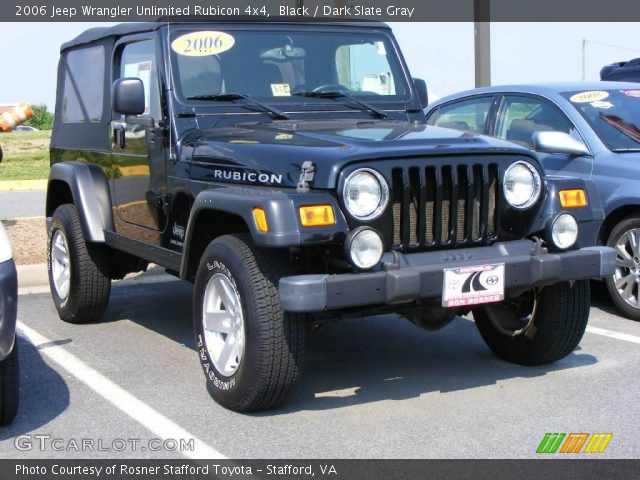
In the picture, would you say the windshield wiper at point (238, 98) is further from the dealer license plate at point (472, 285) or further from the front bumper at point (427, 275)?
the dealer license plate at point (472, 285)

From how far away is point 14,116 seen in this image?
9.95m

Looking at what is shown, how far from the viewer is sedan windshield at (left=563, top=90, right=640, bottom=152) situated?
6.62 meters

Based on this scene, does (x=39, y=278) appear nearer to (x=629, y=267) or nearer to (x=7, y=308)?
(x=7, y=308)

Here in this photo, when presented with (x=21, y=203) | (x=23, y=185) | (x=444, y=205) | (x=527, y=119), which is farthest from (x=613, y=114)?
(x=23, y=185)

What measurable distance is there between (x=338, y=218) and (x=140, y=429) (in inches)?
55.0

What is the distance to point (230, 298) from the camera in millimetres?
4465

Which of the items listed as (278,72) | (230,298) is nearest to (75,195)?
(278,72)

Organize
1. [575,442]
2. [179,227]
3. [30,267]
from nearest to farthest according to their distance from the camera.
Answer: [575,442] → [179,227] → [30,267]

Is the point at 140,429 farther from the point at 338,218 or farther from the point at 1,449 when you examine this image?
the point at 338,218

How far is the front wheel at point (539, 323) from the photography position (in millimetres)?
4957

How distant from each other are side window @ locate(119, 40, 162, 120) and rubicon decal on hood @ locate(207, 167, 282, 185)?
0.82m

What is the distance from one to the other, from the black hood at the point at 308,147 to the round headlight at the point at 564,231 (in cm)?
37

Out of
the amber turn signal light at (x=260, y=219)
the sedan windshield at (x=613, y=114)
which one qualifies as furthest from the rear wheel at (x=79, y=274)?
the sedan windshield at (x=613, y=114)

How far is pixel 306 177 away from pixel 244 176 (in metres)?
0.49
